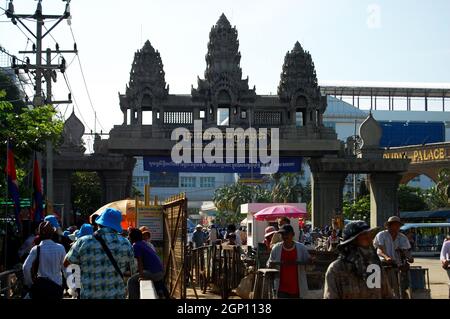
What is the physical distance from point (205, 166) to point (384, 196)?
10.0 meters

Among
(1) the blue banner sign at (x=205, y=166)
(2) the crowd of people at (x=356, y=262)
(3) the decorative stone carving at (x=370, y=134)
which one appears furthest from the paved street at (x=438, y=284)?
(3) the decorative stone carving at (x=370, y=134)

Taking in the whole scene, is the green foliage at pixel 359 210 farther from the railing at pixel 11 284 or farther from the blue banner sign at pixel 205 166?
the railing at pixel 11 284

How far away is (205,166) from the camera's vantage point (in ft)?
131

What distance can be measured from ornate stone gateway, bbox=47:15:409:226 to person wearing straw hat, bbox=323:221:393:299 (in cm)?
3320

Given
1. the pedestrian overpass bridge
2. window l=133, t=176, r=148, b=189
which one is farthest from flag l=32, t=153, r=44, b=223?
window l=133, t=176, r=148, b=189

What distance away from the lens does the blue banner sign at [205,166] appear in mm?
39781

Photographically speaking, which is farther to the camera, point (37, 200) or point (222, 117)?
point (222, 117)

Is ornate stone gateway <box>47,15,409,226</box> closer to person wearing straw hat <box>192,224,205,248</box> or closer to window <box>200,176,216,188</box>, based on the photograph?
person wearing straw hat <box>192,224,205,248</box>

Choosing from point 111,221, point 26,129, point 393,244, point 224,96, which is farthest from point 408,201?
point 111,221

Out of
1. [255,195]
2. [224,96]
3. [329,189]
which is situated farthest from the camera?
[255,195]

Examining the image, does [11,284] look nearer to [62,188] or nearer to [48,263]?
[48,263]

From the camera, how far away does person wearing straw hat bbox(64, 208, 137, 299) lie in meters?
8.30

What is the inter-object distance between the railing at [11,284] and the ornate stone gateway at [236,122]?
25563mm
